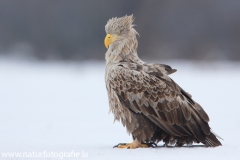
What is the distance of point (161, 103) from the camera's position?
26.9 feet

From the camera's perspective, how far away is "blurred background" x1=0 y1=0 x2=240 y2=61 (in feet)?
90.5

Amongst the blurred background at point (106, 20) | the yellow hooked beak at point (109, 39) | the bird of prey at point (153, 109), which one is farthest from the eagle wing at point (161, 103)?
the blurred background at point (106, 20)

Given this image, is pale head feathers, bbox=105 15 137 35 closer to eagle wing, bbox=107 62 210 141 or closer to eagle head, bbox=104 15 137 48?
eagle head, bbox=104 15 137 48

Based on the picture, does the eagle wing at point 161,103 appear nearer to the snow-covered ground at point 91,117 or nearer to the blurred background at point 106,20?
the snow-covered ground at point 91,117

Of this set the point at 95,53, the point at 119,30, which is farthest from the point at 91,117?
the point at 95,53

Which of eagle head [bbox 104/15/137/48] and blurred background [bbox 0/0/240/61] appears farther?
blurred background [bbox 0/0/240/61]

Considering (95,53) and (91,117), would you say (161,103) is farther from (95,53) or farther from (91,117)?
(95,53)

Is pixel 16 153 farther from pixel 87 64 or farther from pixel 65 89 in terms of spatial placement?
pixel 87 64

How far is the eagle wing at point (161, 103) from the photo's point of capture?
8156mm

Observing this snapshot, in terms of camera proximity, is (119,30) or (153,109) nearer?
(153,109)

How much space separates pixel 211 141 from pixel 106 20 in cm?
2021

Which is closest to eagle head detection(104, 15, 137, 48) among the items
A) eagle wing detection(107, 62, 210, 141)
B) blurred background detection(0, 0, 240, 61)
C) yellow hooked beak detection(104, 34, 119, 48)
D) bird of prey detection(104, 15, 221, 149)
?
Result: yellow hooked beak detection(104, 34, 119, 48)

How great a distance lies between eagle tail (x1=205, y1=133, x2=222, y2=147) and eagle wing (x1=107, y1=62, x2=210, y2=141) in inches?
2.3

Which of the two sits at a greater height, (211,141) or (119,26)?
(119,26)
